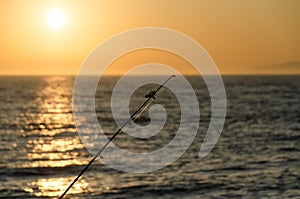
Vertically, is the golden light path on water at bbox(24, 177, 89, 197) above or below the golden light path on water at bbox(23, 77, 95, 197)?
below

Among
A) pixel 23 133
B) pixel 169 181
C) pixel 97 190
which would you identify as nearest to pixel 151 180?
pixel 169 181

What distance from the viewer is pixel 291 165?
46906 millimetres

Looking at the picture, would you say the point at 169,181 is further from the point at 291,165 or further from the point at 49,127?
the point at 49,127

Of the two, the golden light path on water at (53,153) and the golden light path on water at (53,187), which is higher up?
the golden light path on water at (53,153)

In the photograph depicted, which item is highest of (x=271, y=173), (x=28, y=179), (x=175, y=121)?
(x=175, y=121)

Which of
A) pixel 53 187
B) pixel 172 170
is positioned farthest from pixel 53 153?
pixel 172 170

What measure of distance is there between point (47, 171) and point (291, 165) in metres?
23.6

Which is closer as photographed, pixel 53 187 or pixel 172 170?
pixel 53 187

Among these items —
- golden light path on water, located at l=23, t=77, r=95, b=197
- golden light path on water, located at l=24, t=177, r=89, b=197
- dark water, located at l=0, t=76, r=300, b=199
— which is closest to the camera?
dark water, located at l=0, t=76, r=300, b=199

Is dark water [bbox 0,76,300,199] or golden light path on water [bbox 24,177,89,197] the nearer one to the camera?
dark water [bbox 0,76,300,199]

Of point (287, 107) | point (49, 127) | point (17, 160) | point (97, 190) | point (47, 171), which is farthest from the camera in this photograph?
point (287, 107)

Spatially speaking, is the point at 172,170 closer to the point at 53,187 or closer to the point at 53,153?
the point at 53,187

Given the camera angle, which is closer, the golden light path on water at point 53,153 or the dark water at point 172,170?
the dark water at point 172,170

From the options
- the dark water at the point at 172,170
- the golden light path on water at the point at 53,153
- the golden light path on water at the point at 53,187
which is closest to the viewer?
the dark water at the point at 172,170
